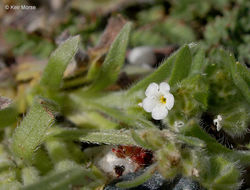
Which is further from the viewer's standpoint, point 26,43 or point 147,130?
point 26,43

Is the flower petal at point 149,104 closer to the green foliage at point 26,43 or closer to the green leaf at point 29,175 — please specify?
the green leaf at point 29,175

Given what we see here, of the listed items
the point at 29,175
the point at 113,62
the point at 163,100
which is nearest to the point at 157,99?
the point at 163,100

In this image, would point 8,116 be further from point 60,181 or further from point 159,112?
point 159,112

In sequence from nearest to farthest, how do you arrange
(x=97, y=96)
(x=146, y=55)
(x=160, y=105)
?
1. (x=160, y=105)
2. (x=97, y=96)
3. (x=146, y=55)

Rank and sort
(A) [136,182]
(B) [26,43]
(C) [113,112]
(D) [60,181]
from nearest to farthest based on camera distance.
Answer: (D) [60,181] → (A) [136,182] → (C) [113,112] → (B) [26,43]

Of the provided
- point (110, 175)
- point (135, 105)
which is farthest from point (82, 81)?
point (110, 175)

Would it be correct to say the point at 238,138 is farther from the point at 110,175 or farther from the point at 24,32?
the point at 24,32
